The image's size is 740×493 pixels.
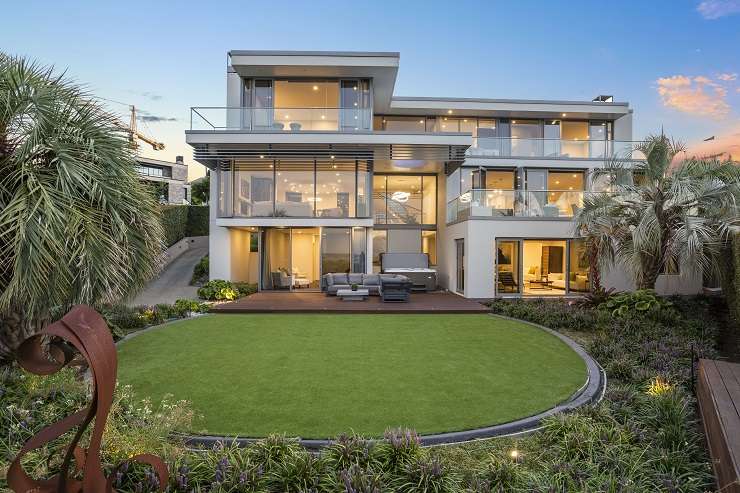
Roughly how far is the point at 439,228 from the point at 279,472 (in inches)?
692

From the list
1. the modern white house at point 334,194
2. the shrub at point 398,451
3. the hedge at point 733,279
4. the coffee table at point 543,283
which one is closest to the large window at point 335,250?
the modern white house at point 334,194

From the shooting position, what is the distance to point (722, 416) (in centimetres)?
343

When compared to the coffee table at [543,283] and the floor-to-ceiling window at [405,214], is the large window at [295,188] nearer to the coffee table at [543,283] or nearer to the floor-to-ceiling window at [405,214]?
the floor-to-ceiling window at [405,214]

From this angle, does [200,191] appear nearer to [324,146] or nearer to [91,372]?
[324,146]

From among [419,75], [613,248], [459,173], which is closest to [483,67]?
[419,75]

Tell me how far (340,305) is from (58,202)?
358 inches

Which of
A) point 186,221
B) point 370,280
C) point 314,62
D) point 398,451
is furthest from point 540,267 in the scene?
point 186,221

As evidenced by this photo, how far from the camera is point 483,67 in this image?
24203 mm

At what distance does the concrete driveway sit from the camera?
14867 millimetres

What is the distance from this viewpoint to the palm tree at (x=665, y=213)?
31.1 ft

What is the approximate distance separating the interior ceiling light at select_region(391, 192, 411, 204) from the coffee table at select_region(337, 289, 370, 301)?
7859 mm

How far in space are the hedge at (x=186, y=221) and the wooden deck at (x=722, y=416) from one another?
22959mm

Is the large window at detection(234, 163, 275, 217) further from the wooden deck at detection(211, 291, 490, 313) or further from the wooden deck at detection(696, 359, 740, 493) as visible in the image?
the wooden deck at detection(696, 359, 740, 493)

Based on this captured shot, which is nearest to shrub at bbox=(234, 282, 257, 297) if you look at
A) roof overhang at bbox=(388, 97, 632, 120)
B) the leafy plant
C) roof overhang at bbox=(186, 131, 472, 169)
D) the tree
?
roof overhang at bbox=(186, 131, 472, 169)
